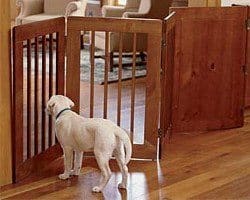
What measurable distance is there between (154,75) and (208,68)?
847 mm

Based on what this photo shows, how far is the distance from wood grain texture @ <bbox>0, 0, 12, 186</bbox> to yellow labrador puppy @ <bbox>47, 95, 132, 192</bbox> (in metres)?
0.29

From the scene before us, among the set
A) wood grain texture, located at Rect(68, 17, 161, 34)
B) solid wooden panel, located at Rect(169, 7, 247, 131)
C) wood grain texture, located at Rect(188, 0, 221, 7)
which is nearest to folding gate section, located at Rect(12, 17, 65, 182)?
wood grain texture, located at Rect(68, 17, 161, 34)

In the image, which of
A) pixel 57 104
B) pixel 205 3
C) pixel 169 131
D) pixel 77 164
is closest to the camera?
pixel 57 104

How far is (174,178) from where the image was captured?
3615mm

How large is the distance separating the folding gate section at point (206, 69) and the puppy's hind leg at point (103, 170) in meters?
0.95

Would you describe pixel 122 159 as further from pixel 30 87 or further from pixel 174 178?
pixel 30 87

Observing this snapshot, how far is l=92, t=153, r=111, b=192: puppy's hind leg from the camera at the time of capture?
10.8 feet

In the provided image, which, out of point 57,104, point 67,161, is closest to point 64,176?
Result: point 67,161

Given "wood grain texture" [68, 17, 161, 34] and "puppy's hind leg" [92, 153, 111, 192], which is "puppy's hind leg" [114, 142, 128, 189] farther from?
"wood grain texture" [68, 17, 161, 34]

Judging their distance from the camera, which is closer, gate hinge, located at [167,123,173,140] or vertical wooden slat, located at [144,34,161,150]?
vertical wooden slat, located at [144,34,161,150]

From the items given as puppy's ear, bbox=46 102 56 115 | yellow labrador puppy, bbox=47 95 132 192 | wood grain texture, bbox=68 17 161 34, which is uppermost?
wood grain texture, bbox=68 17 161 34

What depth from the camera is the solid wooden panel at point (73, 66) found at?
12.3ft

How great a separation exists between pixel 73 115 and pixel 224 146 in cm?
134

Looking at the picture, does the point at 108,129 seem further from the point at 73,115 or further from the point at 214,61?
the point at 214,61
